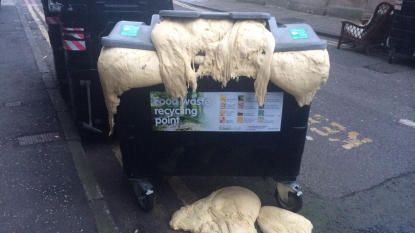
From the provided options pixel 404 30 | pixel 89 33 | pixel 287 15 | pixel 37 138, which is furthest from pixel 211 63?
pixel 287 15

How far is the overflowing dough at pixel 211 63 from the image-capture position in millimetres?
2832

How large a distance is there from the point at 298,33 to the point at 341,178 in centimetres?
188

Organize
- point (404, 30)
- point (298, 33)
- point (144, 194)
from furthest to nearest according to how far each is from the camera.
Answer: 1. point (404, 30)
2. point (144, 194)
3. point (298, 33)

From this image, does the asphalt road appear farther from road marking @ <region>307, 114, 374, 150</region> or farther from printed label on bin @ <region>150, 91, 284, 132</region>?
printed label on bin @ <region>150, 91, 284, 132</region>

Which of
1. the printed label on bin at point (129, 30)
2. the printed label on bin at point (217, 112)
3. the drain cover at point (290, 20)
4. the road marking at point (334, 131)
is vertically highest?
the printed label on bin at point (129, 30)

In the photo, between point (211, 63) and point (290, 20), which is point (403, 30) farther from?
point (211, 63)

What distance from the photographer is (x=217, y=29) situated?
298 centimetres

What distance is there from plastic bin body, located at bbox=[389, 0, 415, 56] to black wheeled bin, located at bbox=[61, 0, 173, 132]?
6263 mm

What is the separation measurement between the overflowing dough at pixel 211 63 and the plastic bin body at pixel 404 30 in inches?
267

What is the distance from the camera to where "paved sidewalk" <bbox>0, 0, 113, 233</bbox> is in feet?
11.1

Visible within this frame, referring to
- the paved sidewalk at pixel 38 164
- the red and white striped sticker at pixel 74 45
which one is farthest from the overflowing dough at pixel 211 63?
the red and white striped sticker at pixel 74 45

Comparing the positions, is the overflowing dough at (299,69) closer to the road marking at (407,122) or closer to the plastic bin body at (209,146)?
the plastic bin body at (209,146)

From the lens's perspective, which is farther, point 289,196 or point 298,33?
point 289,196

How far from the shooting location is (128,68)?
2.81 m
